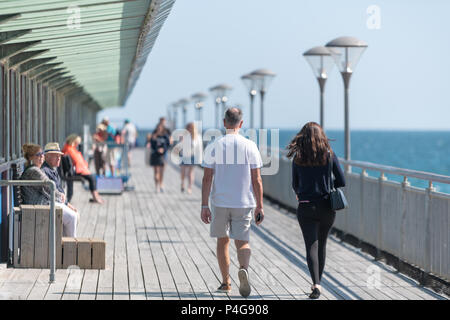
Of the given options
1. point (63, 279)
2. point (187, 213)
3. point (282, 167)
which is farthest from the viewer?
point (282, 167)

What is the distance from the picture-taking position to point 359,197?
1086cm

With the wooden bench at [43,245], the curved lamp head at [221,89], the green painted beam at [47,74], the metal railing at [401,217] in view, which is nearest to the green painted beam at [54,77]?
the green painted beam at [47,74]

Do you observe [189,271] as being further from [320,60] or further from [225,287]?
[320,60]

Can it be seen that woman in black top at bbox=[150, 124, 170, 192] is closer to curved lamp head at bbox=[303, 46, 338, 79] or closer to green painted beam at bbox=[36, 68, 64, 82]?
green painted beam at bbox=[36, 68, 64, 82]

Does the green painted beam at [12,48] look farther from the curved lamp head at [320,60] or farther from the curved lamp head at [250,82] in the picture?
the curved lamp head at [250,82]

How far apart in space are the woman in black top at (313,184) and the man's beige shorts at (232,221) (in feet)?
1.50

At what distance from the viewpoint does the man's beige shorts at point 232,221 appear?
23.8 ft

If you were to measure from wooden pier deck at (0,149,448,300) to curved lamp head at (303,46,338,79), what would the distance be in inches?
109

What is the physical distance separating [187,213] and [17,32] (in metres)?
6.30

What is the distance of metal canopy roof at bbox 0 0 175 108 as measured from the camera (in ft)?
27.6

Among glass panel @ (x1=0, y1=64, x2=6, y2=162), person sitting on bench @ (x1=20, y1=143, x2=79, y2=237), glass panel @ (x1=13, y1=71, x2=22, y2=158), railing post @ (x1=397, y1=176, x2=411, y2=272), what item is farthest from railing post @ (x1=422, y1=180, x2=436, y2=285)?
glass panel @ (x1=13, y1=71, x2=22, y2=158)
